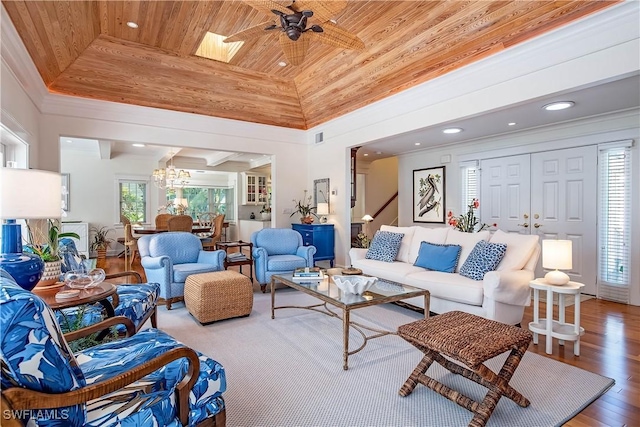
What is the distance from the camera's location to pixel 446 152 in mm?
6633

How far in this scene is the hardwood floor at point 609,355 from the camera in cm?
203

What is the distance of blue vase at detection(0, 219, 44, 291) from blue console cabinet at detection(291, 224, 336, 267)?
4395mm

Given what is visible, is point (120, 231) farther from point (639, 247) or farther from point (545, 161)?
point (639, 247)

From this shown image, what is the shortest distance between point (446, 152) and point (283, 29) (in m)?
4.72

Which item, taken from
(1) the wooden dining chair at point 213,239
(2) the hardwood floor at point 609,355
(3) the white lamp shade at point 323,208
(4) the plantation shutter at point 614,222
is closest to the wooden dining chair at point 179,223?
(1) the wooden dining chair at point 213,239

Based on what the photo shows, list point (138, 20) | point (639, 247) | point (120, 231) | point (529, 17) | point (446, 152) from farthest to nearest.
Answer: point (120, 231), point (446, 152), point (639, 247), point (138, 20), point (529, 17)

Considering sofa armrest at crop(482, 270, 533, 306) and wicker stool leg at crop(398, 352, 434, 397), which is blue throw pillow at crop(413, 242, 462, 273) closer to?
sofa armrest at crop(482, 270, 533, 306)

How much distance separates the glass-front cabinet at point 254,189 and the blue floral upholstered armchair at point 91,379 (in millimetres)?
9075

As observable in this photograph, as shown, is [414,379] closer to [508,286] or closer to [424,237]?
[508,286]

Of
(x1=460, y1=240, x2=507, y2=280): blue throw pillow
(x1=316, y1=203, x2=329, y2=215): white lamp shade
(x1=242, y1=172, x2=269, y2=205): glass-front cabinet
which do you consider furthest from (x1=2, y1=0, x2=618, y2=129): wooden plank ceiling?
(x1=242, y1=172, x2=269, y2=205): glass-front cabinet

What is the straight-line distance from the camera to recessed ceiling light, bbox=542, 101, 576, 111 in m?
4.02

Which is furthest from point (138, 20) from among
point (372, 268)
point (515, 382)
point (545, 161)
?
point (545, 161)

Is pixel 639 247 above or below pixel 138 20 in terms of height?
below

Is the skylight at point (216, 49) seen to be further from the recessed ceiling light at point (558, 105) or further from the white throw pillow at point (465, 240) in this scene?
the recessed ceiling light at point (558, 105)
